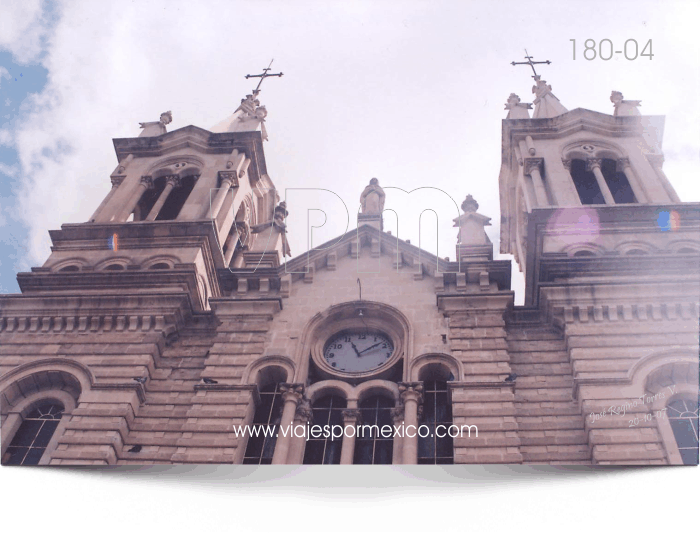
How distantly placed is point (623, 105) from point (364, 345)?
19167 millimetres

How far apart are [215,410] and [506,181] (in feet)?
68.3

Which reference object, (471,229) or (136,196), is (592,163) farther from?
(136,196)

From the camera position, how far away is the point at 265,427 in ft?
59.1

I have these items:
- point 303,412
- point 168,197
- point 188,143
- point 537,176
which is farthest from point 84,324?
point 537,176

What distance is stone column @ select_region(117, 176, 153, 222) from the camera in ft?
92.8

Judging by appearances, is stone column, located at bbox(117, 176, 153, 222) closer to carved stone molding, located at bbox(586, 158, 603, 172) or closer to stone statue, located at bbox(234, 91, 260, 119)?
stone statue, located at bbox(234, 91, 260, 119)

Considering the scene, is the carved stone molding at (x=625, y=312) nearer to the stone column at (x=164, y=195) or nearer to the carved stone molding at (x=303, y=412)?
the carved stone molding at (x=303, y=412)

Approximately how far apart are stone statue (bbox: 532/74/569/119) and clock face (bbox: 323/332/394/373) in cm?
1652

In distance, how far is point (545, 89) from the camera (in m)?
Result: 36.6

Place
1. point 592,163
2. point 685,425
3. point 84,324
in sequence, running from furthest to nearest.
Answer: point 592,163 → point 84,324 → point 685,425

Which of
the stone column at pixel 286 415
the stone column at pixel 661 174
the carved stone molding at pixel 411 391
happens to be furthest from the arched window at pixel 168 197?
the stone column at pixel 661 174

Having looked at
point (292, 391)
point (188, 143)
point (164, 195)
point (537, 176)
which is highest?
point (188, 143)

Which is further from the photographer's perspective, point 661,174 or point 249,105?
point 249,105

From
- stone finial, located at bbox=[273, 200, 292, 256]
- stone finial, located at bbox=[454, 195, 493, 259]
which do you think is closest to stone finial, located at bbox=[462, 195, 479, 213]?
stone finial, located at bbox=[454, 195, 493, 259]
